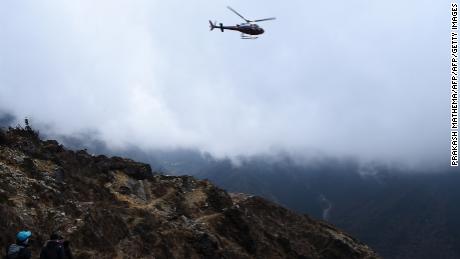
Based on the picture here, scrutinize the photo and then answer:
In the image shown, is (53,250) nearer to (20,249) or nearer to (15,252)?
(20,249)

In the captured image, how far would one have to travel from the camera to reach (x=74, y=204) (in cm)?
4716

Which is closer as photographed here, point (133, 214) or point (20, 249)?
point (20, 249)

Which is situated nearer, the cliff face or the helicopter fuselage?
the cliff face

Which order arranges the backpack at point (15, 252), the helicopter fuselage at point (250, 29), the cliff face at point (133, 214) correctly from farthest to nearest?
the helicopter fuselage at point (250, 29) < the cliff face at point (133, 214) < the backpack at point (15, 252)

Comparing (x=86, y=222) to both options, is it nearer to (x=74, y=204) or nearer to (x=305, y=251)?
(x=74, y=204)

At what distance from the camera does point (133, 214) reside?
5428 cm

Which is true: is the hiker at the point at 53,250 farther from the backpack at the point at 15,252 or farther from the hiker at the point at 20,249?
the backpack at the point at 15,252

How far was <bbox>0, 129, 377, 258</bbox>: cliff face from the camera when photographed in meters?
43.4

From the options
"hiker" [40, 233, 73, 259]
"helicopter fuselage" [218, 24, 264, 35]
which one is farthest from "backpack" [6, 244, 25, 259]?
"helicopter fuselage" [218, 24, 264, 35]

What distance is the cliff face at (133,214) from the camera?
43375 mm

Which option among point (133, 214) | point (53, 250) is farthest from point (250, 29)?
point (53, 250)

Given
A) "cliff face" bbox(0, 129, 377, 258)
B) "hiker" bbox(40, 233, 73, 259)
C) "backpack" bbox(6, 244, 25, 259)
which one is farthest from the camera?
"cliff face" bbox(0, 129, 377, 258)

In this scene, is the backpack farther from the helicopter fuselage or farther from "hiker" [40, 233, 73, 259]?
the helicopter fuselage

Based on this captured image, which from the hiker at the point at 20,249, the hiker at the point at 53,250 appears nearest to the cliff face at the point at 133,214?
the hiker at the point at 53,250
